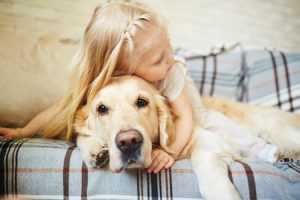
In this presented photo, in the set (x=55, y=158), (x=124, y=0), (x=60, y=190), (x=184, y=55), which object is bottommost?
(x=60, y=190)

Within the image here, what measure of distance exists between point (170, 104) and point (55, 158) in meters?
0.63

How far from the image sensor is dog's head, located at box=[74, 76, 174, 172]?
1.07 m

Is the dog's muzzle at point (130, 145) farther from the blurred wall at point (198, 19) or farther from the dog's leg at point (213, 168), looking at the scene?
the blurred wall at point (198, 19)

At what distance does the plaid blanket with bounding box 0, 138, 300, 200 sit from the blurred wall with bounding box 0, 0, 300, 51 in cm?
126

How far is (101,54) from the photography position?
1.41 meters

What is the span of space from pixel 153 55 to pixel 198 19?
140cm

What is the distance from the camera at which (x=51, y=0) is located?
224 centimetres

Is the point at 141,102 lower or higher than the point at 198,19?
lower

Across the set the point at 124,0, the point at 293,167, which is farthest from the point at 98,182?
the point at 124,0

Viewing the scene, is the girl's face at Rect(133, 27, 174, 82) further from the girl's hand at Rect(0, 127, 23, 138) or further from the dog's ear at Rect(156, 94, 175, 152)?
the girl's hand at Rect(0, 127, 23, 138)

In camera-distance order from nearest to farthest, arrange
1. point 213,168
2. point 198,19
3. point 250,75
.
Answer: point 213,168 → point 250,75 → point 198,19

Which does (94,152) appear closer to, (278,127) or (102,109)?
(102,109)

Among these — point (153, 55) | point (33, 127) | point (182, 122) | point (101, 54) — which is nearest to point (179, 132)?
point (182, 122)

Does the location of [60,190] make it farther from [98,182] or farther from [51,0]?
[51,0]
